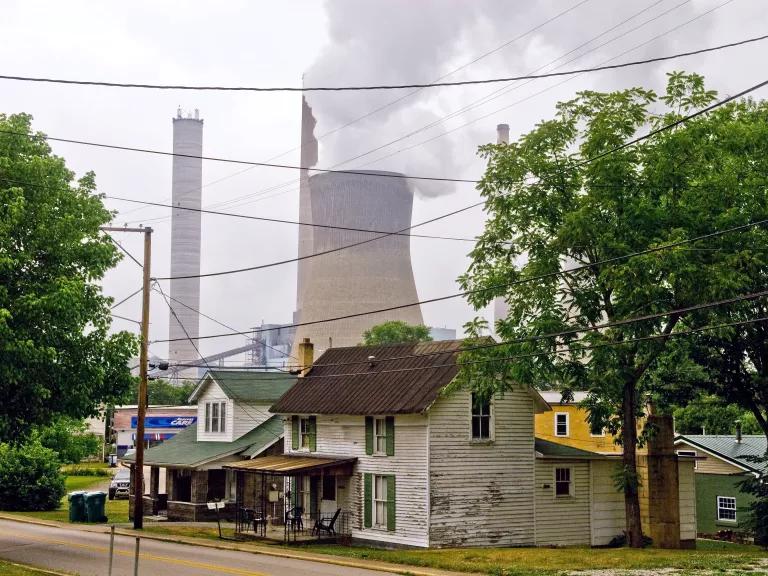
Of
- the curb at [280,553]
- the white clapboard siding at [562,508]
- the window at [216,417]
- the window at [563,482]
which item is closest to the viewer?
the curb at [280,553]

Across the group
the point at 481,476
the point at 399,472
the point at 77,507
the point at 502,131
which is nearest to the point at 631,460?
the point at 481,476

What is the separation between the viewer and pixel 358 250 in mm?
125750

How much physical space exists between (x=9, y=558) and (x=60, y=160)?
479 inches

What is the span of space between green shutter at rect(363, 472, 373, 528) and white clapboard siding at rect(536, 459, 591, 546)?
21.1ft

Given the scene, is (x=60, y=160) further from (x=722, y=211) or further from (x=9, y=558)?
(x=722, y=211)

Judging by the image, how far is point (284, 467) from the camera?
1551 inches

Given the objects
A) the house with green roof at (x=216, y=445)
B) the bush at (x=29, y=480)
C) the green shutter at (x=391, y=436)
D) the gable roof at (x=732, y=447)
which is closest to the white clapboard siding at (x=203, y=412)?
the house with green roof at (x=216, y=445)

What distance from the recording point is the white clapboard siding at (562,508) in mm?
38688

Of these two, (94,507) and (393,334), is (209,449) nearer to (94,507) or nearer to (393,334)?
(94,507)

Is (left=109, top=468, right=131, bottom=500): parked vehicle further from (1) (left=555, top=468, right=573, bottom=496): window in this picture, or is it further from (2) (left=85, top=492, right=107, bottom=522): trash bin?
(1) (left=555, top=468, right=573, bottom=496): window

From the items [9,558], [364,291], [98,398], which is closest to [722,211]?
[98,398]

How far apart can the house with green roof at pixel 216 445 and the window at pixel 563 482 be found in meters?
13.9

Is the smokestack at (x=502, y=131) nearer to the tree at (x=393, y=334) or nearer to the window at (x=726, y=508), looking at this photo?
the tree at (x=393, y=334)

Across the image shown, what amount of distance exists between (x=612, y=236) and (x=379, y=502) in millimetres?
13647
